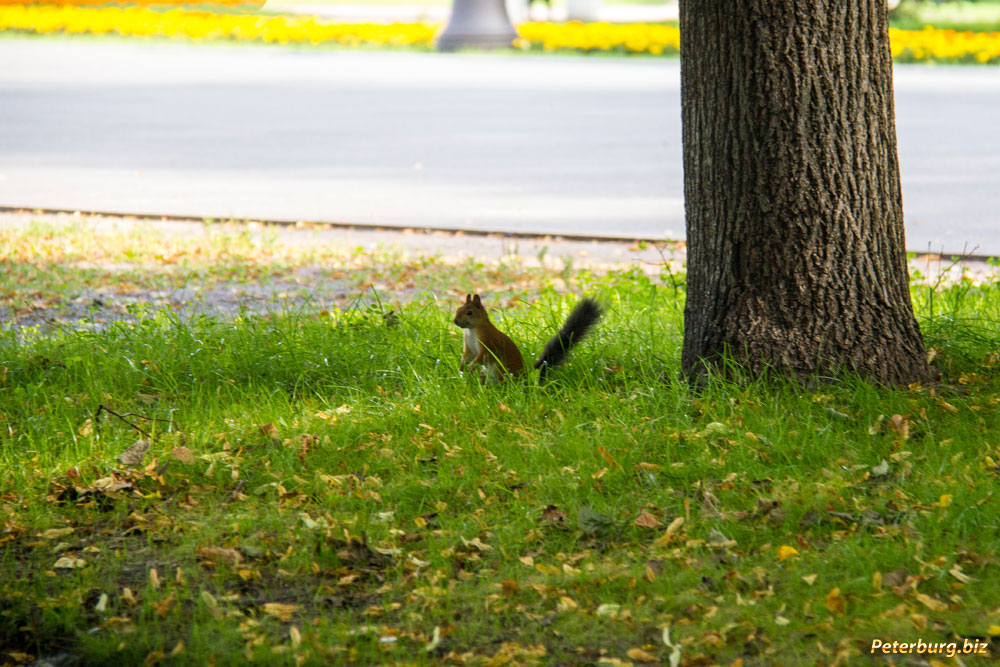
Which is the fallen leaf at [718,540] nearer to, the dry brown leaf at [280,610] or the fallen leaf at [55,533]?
the dry brown leaf at [280,610]

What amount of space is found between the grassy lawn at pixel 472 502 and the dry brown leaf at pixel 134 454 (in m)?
0.03

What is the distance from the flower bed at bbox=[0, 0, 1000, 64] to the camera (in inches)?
774

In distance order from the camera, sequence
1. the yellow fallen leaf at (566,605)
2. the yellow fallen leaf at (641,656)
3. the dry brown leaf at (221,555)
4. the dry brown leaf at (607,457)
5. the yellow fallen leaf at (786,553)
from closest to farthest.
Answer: the yellow fallen leaf at (641,656) < the yellow fallen leaf at (566,605) < the yellow fallen leaf at (786,553) < the dry brown leaf at (221,555) < the dry brown leaf at (607,457)

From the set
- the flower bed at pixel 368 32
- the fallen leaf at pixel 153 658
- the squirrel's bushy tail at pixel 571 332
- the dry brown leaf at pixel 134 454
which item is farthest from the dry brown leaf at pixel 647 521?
the flower bed at pixel 368 32

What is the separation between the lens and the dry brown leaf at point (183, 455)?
3879 mm

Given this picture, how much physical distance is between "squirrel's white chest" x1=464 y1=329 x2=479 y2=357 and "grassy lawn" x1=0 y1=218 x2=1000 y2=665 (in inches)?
7.1

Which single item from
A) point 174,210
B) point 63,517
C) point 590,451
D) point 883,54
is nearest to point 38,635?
point 63,517

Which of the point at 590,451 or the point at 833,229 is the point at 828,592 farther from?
the point at 833,229

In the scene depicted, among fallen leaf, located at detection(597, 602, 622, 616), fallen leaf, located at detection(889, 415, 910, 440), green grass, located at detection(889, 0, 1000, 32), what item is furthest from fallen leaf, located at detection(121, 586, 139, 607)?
green grass, located at detection(889, 0, 1000, 32)

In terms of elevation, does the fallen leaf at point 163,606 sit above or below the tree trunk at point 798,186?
below

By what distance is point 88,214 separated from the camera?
9133 millimetres

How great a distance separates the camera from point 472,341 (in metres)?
4.47

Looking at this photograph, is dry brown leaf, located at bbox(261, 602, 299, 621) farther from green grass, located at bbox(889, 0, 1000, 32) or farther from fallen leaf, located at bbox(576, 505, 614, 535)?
green grass, located at bbox(889, 0, 1000, 32)

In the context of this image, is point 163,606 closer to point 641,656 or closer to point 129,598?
point 129,598
